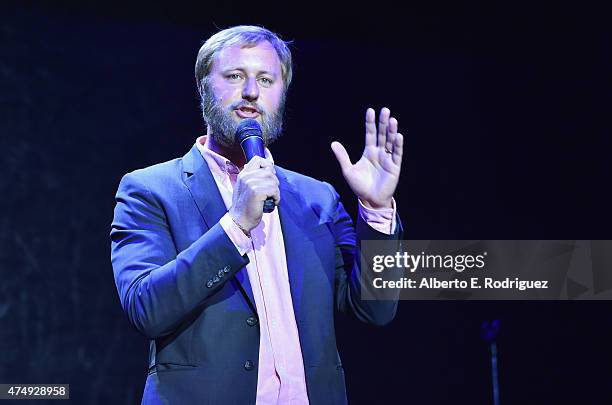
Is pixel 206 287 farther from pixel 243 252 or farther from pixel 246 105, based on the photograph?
pixel 246 105

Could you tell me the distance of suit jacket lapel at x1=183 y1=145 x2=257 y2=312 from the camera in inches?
61.5

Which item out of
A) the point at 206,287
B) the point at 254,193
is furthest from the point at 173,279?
the point at 254,193

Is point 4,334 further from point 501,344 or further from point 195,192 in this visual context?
point 501,344

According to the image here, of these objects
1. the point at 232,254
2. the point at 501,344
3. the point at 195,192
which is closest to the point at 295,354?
the point at 232,254

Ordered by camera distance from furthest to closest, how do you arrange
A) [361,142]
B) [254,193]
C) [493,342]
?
[361,142], [493,342], [254,193]

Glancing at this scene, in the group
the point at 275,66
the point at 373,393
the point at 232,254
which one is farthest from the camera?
the point at 373,393

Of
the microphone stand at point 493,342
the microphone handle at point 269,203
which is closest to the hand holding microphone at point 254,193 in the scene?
the microphone handle at point 269,203

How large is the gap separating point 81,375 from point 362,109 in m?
1.79

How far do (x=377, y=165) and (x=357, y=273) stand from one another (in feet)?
0.88

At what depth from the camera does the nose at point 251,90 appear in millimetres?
1771

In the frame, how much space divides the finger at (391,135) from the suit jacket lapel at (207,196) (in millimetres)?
415

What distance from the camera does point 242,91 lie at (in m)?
1.79

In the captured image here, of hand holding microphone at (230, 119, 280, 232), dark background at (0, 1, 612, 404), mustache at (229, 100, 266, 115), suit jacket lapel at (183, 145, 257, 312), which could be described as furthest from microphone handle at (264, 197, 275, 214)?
dark background at (0, 1, 612, 404)

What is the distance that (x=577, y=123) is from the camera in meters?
3.76
